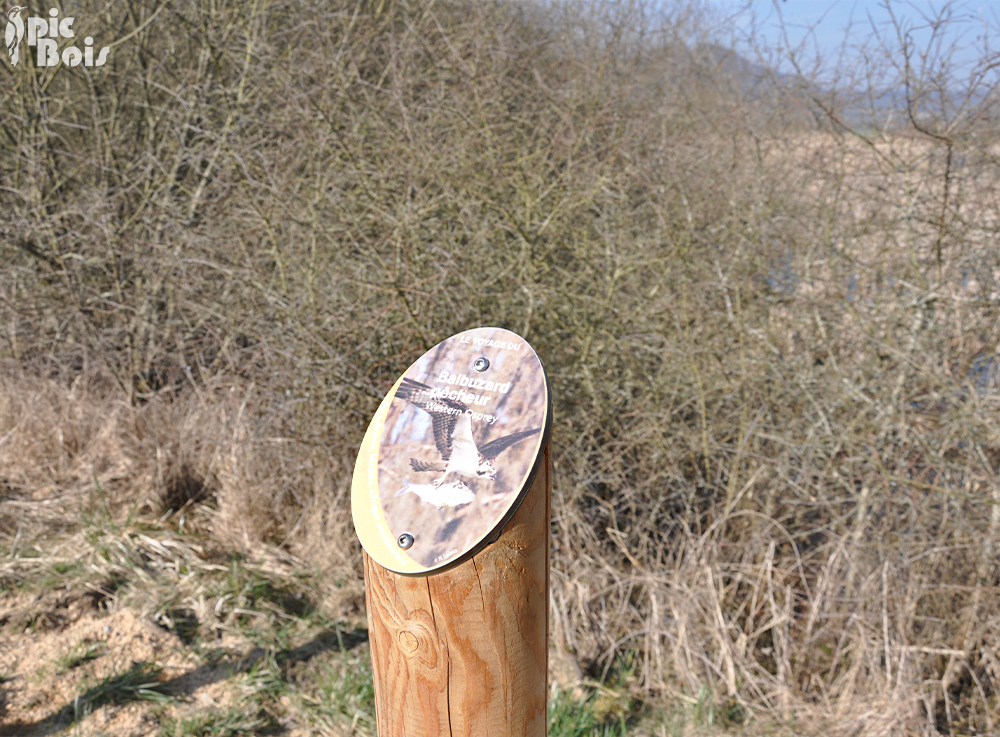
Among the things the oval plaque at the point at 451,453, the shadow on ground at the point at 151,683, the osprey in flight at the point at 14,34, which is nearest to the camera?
the oval plaque at the point at 451,453

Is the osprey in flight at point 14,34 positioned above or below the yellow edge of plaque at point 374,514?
above

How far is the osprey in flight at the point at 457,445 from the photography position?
132 cm

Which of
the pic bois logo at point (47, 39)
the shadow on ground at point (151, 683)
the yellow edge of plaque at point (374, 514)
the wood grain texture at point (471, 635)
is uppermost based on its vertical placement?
the pic bois logo at point (47, 39)

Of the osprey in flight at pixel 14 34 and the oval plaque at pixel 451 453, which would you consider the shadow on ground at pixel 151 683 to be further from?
the osprey in flight at pixel 14 34

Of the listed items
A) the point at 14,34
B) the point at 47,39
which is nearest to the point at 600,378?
the point at 47,39

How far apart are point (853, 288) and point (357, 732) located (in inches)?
122

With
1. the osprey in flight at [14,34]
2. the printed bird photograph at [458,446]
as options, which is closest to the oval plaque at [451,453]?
the printed bird photograph at [458,446]

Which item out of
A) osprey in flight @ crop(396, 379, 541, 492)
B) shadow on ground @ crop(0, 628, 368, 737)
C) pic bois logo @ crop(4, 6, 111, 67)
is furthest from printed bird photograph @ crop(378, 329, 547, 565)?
pic bois logo @ crop(4, 6, 111, 67)

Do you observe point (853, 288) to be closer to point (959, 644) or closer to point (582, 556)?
point (959, 644)

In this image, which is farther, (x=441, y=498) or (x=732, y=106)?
(x=732, y=106)

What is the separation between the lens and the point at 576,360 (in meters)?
3.77

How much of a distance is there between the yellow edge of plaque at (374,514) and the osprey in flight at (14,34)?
4.39 metres

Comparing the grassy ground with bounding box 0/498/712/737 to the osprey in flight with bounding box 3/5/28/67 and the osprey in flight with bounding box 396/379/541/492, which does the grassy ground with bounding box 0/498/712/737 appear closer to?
the osprey in flight with bounding box 396/379/541/492

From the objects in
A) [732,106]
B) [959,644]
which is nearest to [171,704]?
[959,644]
